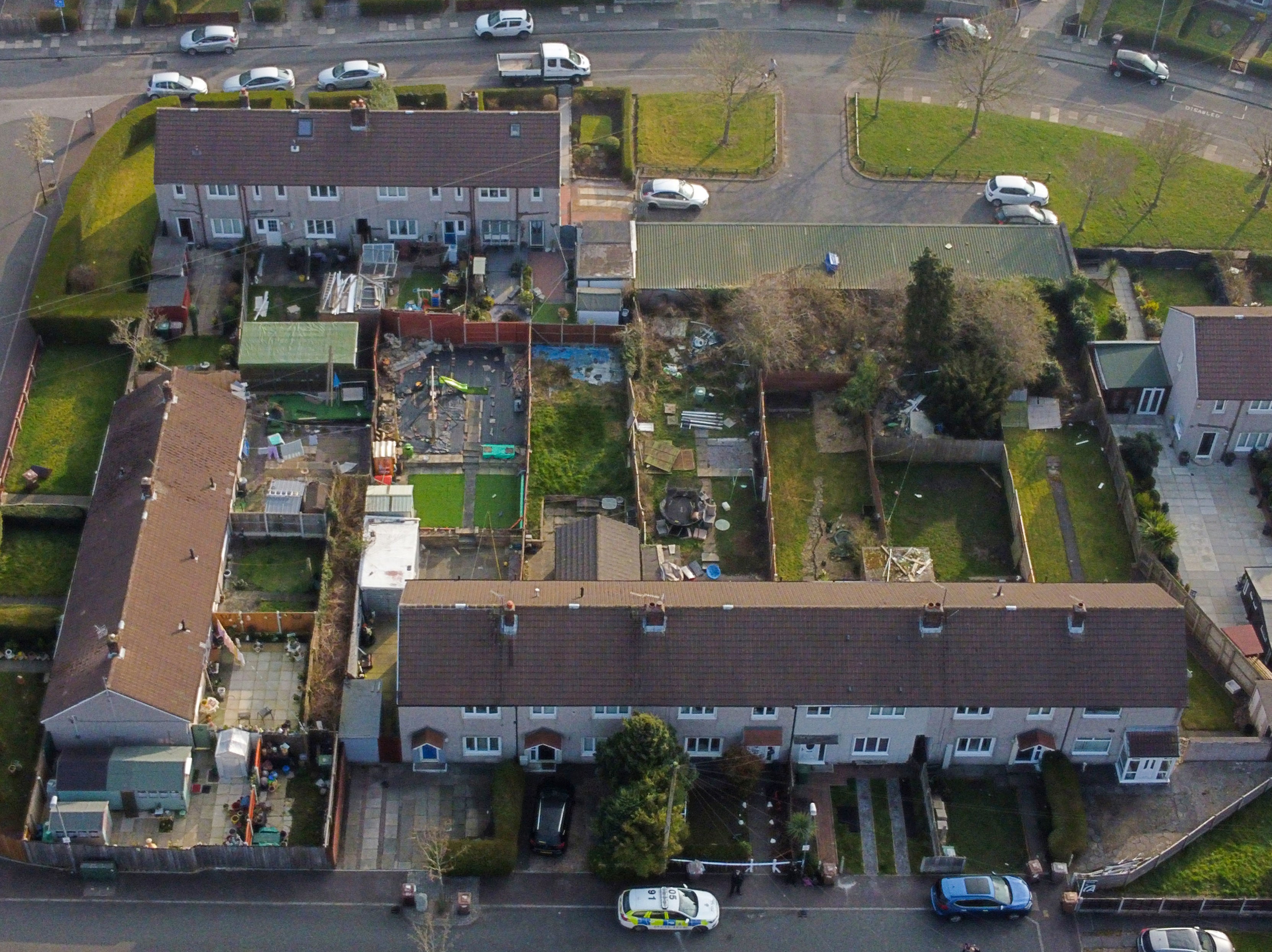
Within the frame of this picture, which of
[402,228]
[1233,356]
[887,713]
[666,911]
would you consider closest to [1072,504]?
[1233,356]

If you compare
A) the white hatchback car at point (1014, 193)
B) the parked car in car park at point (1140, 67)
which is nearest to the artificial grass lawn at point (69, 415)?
the white hatchback car at point (1014, 193)

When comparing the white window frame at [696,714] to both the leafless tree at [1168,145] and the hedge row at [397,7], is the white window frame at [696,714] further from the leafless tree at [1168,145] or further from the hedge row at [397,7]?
the hedge row at [397,7]

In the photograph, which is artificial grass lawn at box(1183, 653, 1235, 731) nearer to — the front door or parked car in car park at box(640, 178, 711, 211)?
the front door

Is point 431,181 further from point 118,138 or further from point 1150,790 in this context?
point 1150,790

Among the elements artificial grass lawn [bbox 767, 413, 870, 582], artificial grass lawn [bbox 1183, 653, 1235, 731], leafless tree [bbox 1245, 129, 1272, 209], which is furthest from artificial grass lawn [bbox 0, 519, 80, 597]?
leafless tree [bbox 1245, 129, 1272, 209]

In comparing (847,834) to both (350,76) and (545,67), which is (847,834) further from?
(350,76)
